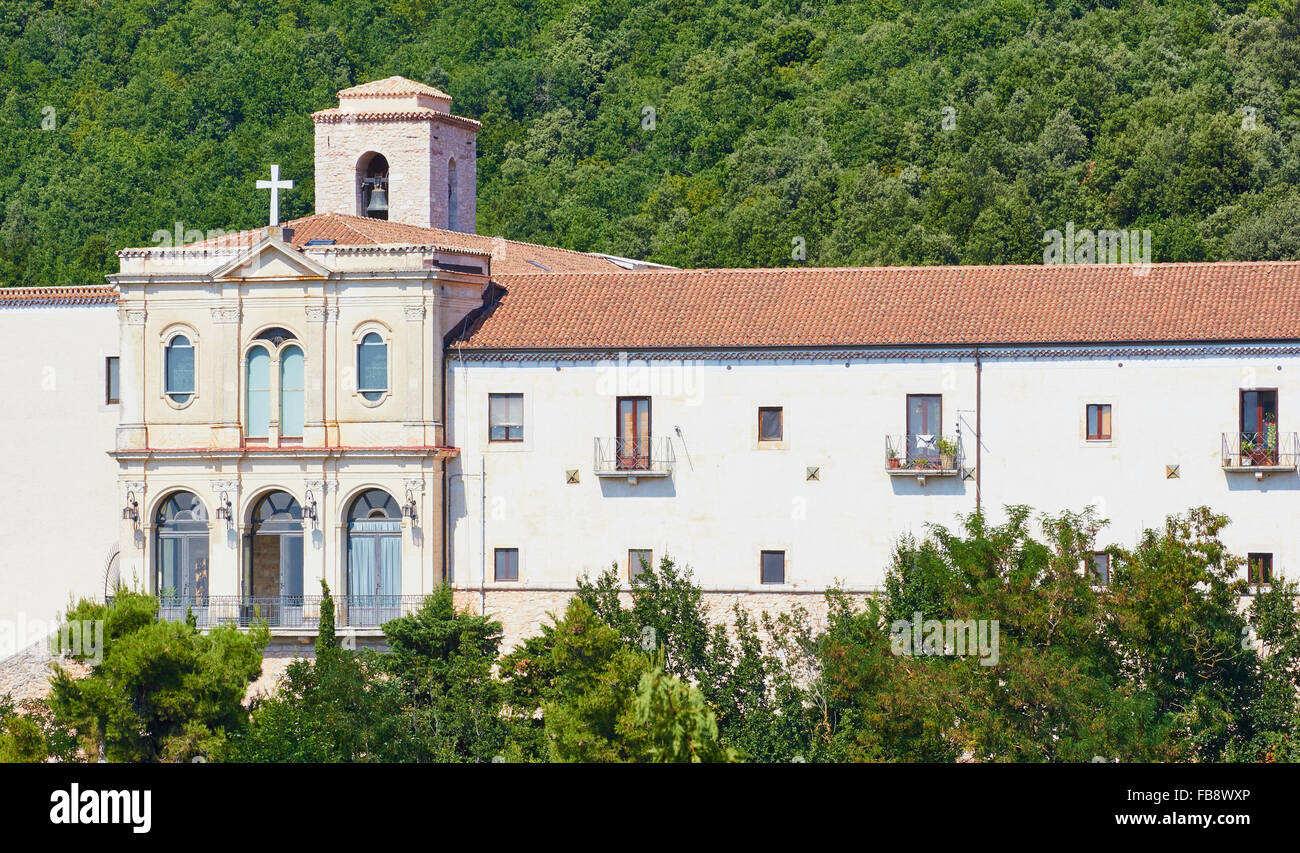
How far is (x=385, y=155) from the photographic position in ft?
206

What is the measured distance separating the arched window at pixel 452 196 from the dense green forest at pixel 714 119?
64.8ft

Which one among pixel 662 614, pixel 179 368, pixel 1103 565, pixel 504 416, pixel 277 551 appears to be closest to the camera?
pixel 1103 565

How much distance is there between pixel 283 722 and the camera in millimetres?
45250

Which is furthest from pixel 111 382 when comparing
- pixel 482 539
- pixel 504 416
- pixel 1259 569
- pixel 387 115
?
pixel 1259 569

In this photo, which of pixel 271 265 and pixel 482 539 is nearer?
pixel 482 539

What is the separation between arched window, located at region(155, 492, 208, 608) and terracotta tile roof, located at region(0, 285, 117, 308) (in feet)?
17.9

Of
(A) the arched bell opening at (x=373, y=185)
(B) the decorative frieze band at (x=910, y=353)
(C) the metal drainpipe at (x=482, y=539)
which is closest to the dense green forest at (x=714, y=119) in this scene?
(A) the arched bell opening at (x=373, y=185)

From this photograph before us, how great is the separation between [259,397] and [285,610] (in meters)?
4.54

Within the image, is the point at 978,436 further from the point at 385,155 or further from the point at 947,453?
the point at 385,155

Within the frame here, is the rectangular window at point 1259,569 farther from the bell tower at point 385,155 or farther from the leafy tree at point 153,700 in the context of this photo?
the bell tower at point 385,155

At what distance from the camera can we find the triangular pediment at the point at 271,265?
173 feet
